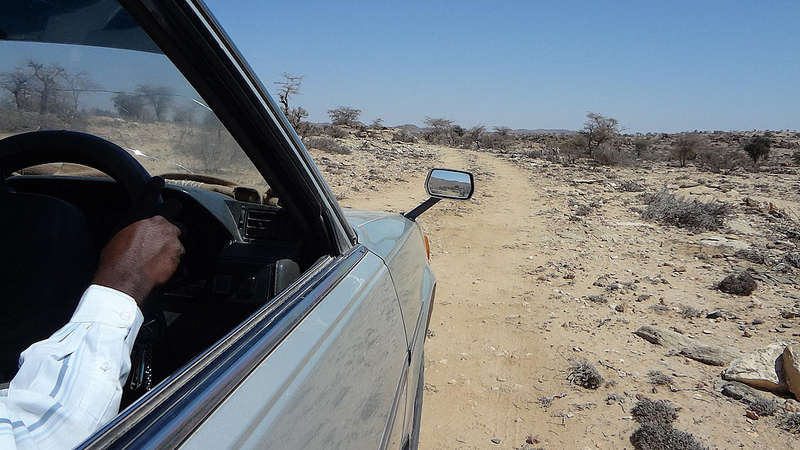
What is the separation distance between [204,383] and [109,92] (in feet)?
3.09

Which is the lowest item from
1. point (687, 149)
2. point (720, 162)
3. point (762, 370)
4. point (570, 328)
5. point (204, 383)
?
point (570, 328)

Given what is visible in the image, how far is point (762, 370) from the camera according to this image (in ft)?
11.5

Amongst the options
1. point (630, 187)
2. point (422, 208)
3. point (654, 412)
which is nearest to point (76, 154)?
point (422, 208)

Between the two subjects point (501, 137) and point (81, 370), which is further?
point (501, 137)

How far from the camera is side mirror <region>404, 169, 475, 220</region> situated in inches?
100

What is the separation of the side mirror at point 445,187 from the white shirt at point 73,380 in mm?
1708

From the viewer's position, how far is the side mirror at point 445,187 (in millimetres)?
2545

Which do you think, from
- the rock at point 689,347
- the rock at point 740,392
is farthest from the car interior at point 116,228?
the rock at point 689,347

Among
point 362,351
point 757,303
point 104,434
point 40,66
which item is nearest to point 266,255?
point 362,351

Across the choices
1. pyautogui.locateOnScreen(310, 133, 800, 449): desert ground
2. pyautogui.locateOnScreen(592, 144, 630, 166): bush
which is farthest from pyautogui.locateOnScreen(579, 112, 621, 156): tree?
pyautogui.locateOnScreen(310, 133, 800, 449): desert ground

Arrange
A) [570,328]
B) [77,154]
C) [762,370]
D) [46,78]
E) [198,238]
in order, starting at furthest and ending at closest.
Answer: [570,328] < [762,370] < [198,238] < [77,154] < [46,78]

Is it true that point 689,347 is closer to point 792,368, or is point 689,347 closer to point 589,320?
point 792,368

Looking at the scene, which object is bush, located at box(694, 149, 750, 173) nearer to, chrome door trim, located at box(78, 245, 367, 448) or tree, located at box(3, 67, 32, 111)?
chrome door trim, located at box(78, 245, 367, 448)

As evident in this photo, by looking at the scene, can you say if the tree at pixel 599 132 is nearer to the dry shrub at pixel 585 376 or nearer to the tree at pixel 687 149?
the tree at pixel 687 149
